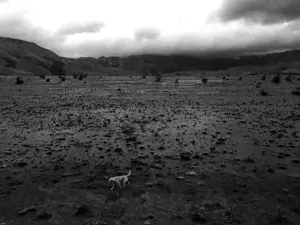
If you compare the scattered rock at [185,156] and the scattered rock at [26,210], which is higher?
the scattered rock at [185,156]

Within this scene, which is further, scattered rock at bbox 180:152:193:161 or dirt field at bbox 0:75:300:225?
scattered rock at bbox 180:152:193:161

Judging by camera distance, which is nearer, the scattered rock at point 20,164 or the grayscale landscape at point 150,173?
the grayscale landscape at point 150,173

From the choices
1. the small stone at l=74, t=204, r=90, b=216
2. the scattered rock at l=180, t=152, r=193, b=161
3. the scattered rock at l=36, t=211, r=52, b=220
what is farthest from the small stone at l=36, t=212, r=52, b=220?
the scattered rock at l=180, t=152, r=193, b=161

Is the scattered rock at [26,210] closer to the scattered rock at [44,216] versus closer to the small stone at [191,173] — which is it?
the scattered rock at [44,216]

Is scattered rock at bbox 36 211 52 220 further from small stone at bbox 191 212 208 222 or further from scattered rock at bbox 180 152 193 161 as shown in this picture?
scattered rock at bbox 180 152 193 161

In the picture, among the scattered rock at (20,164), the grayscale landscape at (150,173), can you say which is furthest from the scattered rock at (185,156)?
the scattered rock at (20,164)

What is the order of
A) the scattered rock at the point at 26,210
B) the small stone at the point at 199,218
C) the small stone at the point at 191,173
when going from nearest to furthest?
the small stone at the point at 199,218, the scattered rock at the point at 26,210, the small stone at the point at 191,173

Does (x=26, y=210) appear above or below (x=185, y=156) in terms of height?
below

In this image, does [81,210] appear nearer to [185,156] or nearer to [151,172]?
[151,172]

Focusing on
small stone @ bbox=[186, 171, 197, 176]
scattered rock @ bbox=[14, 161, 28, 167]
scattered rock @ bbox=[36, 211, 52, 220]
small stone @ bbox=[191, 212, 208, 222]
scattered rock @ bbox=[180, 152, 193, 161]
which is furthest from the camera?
scattered rock @ bbox=[180, 152, 193, 161]

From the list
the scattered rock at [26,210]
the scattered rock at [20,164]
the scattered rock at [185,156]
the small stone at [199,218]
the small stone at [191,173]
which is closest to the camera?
the small stone at [199,218]

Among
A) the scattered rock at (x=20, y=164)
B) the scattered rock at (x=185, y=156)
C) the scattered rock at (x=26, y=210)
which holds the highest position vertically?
the scattered rock at (x=20, y=164)

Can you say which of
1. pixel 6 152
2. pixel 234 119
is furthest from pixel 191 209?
pixel 234 119

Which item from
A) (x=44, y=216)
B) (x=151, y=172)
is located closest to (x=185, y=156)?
(x=151, y=172)
